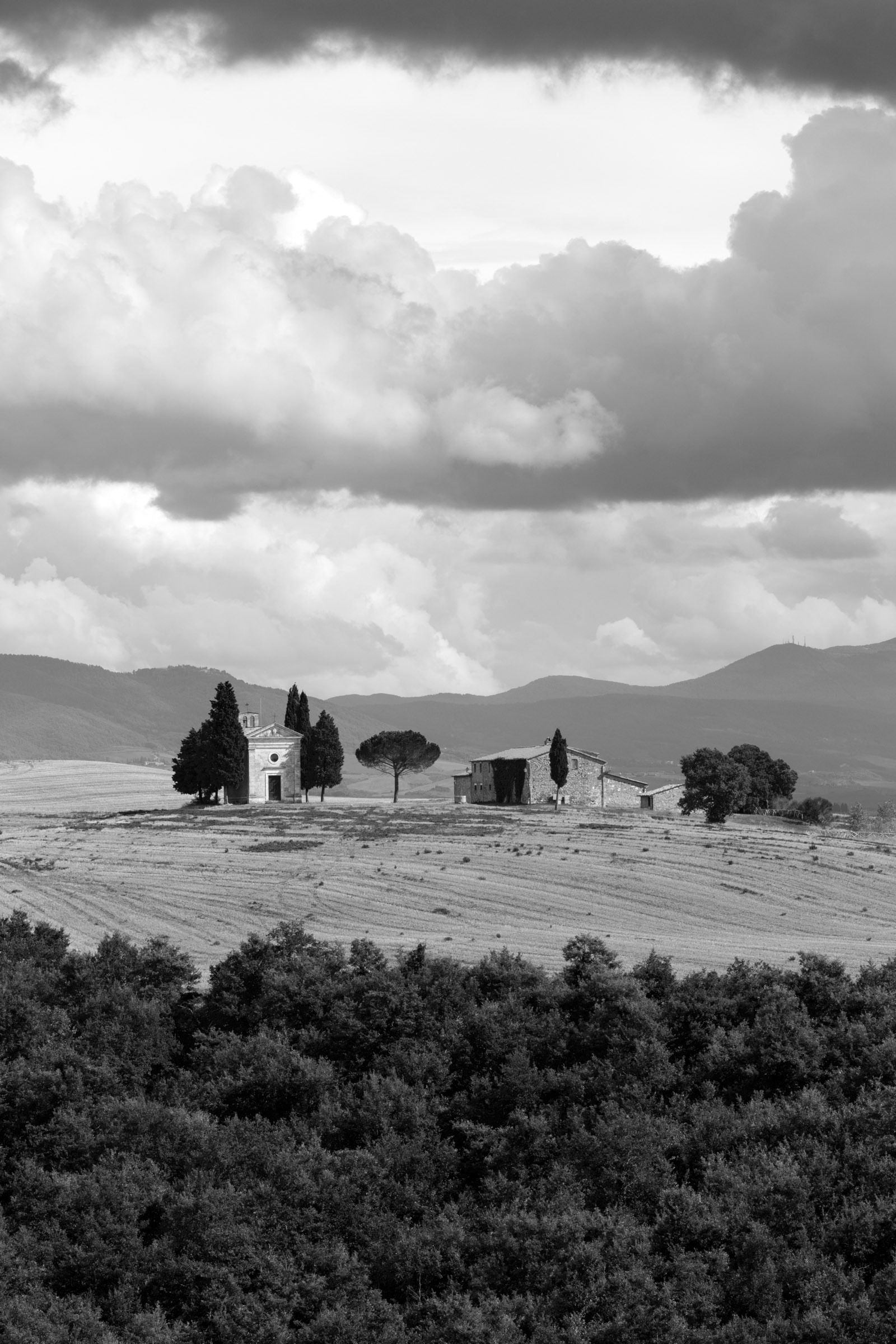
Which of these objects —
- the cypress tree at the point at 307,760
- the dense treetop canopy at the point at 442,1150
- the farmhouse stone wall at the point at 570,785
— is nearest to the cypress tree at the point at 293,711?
the cypress tree at the point at 307,760

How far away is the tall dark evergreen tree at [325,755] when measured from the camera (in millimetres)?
107812

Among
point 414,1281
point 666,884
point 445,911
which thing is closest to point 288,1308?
point 414,1281

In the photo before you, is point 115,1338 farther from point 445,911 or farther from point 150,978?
point 445,911

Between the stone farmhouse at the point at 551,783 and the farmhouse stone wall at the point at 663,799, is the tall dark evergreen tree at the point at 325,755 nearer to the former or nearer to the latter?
the stone farmhouse at the point at 551,783

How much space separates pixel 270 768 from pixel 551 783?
23382mm

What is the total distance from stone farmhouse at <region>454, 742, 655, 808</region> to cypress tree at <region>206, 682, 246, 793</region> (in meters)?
22.0

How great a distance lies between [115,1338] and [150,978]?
61.7 ft

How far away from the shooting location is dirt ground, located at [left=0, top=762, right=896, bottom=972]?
55531 millimetres

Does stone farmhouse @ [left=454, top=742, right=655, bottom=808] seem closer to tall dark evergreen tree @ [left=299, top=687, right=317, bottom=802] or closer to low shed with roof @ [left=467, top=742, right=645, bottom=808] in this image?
low shed with roof @ [left=467, top=742, right=645, bottom=808]

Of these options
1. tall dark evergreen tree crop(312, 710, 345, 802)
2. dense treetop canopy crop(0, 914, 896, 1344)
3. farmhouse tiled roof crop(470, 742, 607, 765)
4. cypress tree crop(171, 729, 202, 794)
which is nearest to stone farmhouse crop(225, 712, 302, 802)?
tall dark evergreen tree crop(312, 710, 345, 802)

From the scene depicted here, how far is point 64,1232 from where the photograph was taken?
105 ft

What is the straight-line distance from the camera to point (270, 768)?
10731cm

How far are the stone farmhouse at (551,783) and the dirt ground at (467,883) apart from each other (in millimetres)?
19612

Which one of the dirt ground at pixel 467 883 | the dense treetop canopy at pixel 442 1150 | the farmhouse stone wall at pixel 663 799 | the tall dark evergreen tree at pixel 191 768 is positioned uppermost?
the tall dark evergreen tree at pixel 191 768
